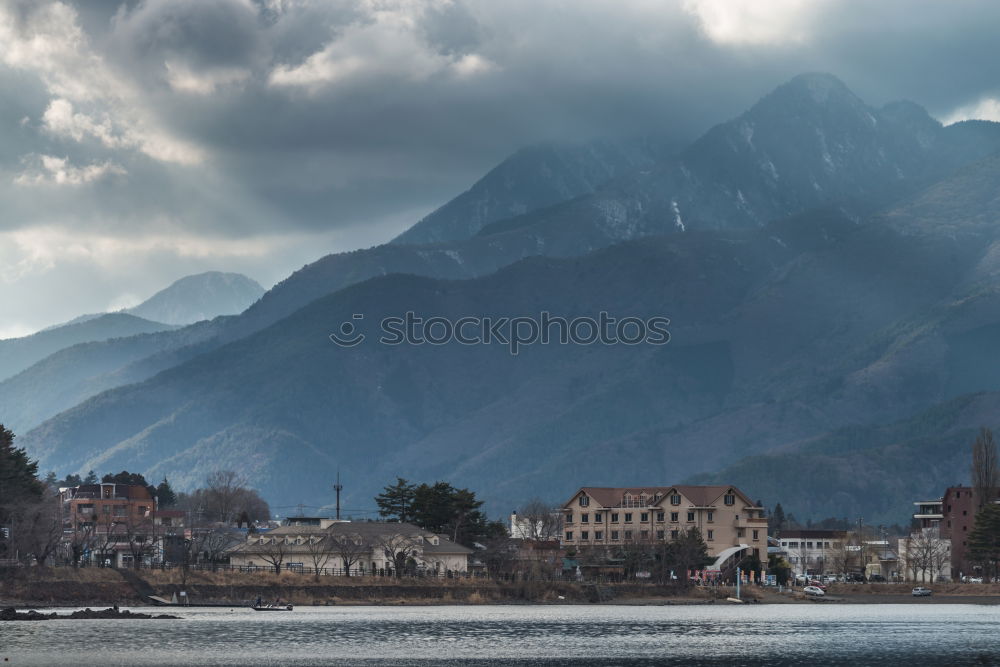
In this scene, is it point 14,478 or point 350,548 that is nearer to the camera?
point 14,478

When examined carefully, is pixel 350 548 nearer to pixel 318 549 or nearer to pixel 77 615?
pixel 318 549

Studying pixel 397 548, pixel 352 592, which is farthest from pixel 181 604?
pixel 397 548

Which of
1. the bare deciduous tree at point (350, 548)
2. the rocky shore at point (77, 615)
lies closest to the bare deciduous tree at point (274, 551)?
the bare deciduous tree at point (350, 548)

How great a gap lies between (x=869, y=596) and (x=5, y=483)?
94419 mm

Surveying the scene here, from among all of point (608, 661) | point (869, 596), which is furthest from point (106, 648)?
point (869, 596)

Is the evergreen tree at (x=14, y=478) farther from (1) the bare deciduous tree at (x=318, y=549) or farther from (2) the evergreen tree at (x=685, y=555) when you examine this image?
(2) the evergreen tree at (x=685, y=555)

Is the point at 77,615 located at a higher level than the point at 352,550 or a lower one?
lower

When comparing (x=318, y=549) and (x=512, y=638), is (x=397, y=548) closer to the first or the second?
(x=318, y=549)

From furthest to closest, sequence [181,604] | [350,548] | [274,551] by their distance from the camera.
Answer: [274,551]
[350,548]
[181,604]

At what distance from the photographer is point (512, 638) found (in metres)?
121

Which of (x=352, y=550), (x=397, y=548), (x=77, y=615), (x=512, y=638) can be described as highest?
(x=397, y=548)

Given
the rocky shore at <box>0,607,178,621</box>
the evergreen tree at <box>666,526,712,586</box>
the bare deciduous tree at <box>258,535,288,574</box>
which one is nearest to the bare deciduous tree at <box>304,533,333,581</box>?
the bare deciduous tree at <box>258,535,288,574</box>

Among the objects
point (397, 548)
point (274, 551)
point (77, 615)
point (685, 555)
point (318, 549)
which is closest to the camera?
point (77, 615)

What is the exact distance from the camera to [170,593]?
16088 cm
